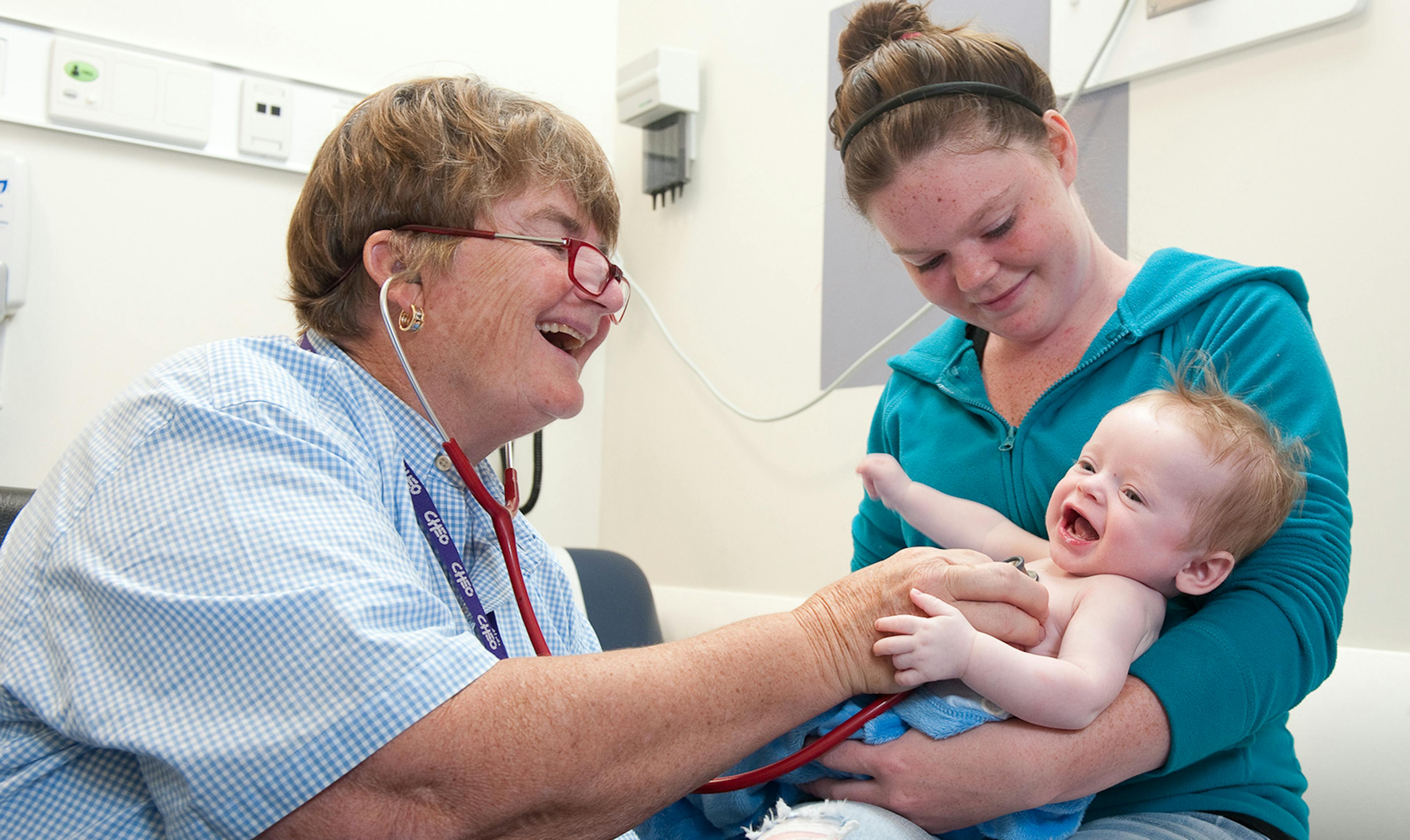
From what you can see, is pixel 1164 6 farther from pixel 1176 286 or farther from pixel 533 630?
pixel 533 630

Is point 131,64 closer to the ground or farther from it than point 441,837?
farther from it

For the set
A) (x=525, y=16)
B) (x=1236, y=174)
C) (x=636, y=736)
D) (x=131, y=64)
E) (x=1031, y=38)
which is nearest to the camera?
(x=636, y=736)

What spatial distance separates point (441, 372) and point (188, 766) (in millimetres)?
537

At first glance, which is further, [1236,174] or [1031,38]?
[1031,38]

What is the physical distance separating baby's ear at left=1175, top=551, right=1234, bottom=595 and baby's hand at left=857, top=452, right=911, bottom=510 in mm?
351

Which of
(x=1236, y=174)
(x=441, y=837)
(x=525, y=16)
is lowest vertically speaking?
(x=441, y=837)

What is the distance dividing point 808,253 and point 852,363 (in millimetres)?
293

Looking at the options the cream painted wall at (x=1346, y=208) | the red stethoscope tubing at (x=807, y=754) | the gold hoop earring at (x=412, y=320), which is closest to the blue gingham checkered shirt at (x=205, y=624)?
the gold hoop earring at (x=412, y=320)

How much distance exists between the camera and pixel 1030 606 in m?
1.10

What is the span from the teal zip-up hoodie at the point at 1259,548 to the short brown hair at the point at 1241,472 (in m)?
0.02

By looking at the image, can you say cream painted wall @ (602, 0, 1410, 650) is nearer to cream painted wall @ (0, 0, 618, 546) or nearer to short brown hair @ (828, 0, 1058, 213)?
short brown hair @ (828, 0, 1058, 213)

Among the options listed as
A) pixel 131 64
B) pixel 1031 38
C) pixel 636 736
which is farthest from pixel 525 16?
pixel 636 736

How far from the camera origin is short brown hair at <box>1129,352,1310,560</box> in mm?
1080

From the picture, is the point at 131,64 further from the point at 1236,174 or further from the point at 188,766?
the point at 1236,174
